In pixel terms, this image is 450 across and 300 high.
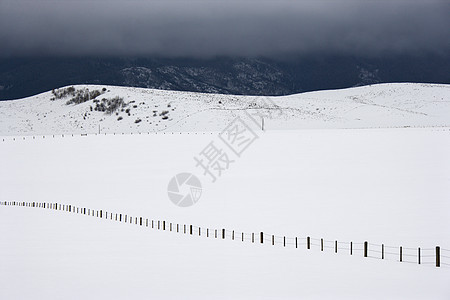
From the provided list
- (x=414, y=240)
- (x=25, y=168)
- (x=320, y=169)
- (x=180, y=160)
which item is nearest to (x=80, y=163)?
(x=25, y=168)

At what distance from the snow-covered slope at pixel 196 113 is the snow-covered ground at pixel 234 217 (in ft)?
87.6

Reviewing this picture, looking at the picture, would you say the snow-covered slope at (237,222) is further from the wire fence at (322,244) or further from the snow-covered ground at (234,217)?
the wire fence at (322,244)

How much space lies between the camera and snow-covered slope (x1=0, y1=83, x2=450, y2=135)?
11281 cm

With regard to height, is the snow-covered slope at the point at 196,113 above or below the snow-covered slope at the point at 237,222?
above

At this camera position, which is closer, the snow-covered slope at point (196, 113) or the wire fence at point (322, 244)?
the wire fence at point (322, 244)

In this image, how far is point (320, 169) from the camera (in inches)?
2080

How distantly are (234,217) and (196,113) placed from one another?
8393cm

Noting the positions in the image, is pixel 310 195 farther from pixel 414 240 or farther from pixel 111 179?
pixel 111 179

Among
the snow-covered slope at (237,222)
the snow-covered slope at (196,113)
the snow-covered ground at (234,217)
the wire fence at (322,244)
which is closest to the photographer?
the snow-covered slope at (237,222)

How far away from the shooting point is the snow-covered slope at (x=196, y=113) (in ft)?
370

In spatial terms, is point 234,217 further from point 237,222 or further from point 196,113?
point 196,113

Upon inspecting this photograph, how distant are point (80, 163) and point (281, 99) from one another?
91191mm

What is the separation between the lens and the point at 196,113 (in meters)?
117

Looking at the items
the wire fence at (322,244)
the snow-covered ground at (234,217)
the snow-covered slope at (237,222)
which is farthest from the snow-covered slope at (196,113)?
the wire fence at (322,244)
